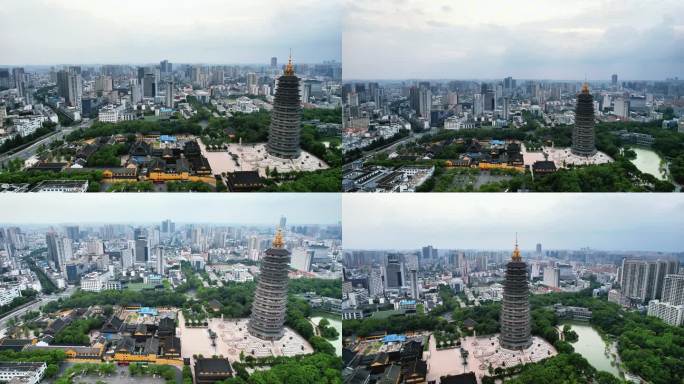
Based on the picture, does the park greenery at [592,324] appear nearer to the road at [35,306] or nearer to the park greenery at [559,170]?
the park greenery at [559,170]

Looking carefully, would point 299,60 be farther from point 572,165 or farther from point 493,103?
point 572,165

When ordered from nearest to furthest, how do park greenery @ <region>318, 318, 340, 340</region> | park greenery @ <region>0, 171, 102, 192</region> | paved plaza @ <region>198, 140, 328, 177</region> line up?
park greenery @ <region>0, 171, 102, 192</region>
paved plaza @ <region>198, 140, 328, 177</region>
park greenery @ <region>318, 318, 340, 340</region>

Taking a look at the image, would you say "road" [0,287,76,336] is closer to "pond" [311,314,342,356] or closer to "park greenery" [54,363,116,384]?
"park greenery" [54,363,116,384]

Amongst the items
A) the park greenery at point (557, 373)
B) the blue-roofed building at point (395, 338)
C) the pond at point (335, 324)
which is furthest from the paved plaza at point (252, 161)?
the park greenery at point (557, 373)

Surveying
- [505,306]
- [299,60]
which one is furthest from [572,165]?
[299,60]

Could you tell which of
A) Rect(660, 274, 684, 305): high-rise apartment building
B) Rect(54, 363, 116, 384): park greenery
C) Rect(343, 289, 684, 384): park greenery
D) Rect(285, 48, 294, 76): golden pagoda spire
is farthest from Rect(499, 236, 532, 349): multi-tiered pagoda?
Rect(54, 363, 116, 384): park greenery

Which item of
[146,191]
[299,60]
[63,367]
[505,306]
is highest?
[299,60]
